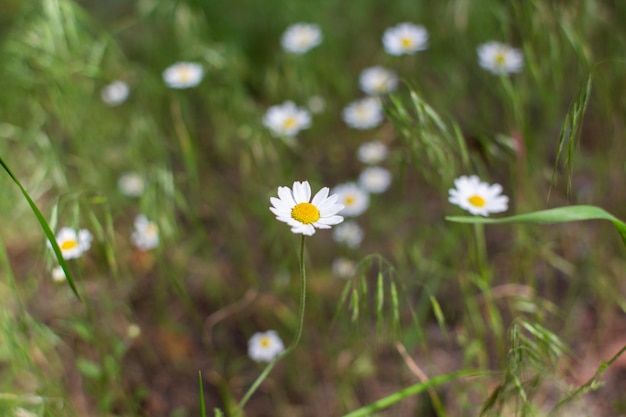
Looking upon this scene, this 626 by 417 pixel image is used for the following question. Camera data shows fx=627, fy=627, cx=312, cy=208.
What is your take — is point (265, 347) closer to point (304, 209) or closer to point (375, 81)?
point (304, 209)

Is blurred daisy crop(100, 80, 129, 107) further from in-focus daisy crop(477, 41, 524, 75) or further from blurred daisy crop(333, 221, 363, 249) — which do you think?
in-focus daisy crop(477, 41, 524, 75)

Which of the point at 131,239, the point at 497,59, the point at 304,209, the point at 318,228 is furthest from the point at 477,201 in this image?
the point at 131,239

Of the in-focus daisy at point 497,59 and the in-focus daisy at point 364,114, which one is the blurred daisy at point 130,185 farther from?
the in-focus daisy at point 497,59

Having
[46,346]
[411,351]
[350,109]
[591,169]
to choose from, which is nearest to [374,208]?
[350,109]

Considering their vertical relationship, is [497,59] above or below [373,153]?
above

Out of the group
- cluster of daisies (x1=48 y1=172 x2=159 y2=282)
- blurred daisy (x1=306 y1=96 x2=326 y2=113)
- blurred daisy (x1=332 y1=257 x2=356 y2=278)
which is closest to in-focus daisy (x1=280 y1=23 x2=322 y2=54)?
blurred daisy (x1=306 y1=96 x2=326 y2=113)

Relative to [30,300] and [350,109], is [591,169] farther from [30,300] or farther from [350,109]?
[30,300]
